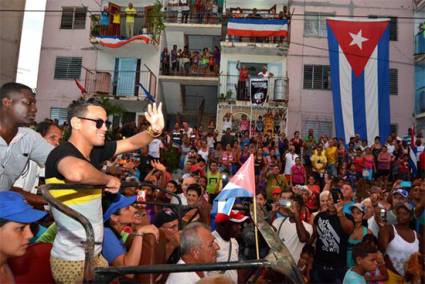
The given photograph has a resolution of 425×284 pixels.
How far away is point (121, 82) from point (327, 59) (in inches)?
419

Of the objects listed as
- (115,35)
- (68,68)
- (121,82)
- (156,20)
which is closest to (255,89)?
(156,20)

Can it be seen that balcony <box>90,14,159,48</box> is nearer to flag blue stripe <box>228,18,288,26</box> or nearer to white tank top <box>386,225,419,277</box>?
flag blue stripe <box>228,18,288,26</box>

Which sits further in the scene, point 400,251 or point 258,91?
point 258,91

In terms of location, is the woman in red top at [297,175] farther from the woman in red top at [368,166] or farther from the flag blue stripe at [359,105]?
the flag blue stripe at [359,105]

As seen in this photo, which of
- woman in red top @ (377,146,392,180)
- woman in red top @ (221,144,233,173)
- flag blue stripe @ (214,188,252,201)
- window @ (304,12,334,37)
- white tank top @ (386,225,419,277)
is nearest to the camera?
flag blue stripe @ (214,188,252,201)

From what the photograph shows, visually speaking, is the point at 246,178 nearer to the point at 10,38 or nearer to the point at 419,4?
the point at 419,4

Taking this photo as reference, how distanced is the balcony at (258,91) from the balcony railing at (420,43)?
21.3 ft

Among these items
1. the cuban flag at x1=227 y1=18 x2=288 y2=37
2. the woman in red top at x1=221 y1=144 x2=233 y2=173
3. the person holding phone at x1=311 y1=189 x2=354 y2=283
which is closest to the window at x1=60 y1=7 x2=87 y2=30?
the cuban flag at x1=227 y1=18 x2=288 y2=37

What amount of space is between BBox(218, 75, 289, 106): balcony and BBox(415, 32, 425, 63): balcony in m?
6.38

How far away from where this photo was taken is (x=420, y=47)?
777 inches

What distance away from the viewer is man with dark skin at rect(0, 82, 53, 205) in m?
3.15

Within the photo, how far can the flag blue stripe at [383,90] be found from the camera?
607 inches

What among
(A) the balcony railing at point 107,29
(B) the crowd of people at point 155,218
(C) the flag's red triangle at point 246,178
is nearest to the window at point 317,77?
(A) the balcony railing at point 107,29

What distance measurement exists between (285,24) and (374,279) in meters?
16.4
